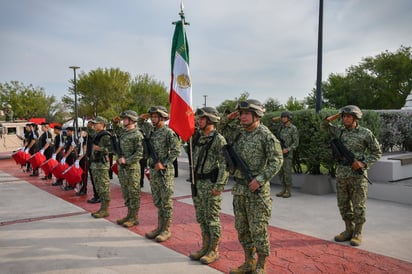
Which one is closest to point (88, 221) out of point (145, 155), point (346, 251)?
point (145, 155)

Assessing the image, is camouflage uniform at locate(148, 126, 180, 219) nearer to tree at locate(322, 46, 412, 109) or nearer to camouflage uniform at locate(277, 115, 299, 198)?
camouflage uniform at locate(277, 115, 299, 198)

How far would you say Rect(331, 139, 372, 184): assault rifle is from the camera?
4984 millimetres

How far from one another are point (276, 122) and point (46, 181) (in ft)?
25.8

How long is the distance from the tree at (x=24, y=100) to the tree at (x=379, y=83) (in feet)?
129

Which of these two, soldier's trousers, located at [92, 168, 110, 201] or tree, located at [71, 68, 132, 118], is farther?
tree, located at [71, 68, 132, 118]

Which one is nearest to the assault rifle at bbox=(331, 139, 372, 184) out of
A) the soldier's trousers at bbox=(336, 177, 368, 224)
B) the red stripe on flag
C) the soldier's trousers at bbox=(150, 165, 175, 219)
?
the soldier's trousers at bbox=(336, 177, 368, 224)

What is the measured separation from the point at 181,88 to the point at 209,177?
139 cm

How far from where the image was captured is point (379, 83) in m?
42.4

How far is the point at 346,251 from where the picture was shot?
481 cm

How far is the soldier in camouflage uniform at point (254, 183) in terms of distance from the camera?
3.80 metres

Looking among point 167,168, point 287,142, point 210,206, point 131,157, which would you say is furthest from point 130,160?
point 287,142

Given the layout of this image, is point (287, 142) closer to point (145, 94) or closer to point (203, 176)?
point (203, 176)

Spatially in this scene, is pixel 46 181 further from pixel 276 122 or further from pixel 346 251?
pixel 346 251

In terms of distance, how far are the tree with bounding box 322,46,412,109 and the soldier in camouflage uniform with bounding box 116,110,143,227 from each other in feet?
138
